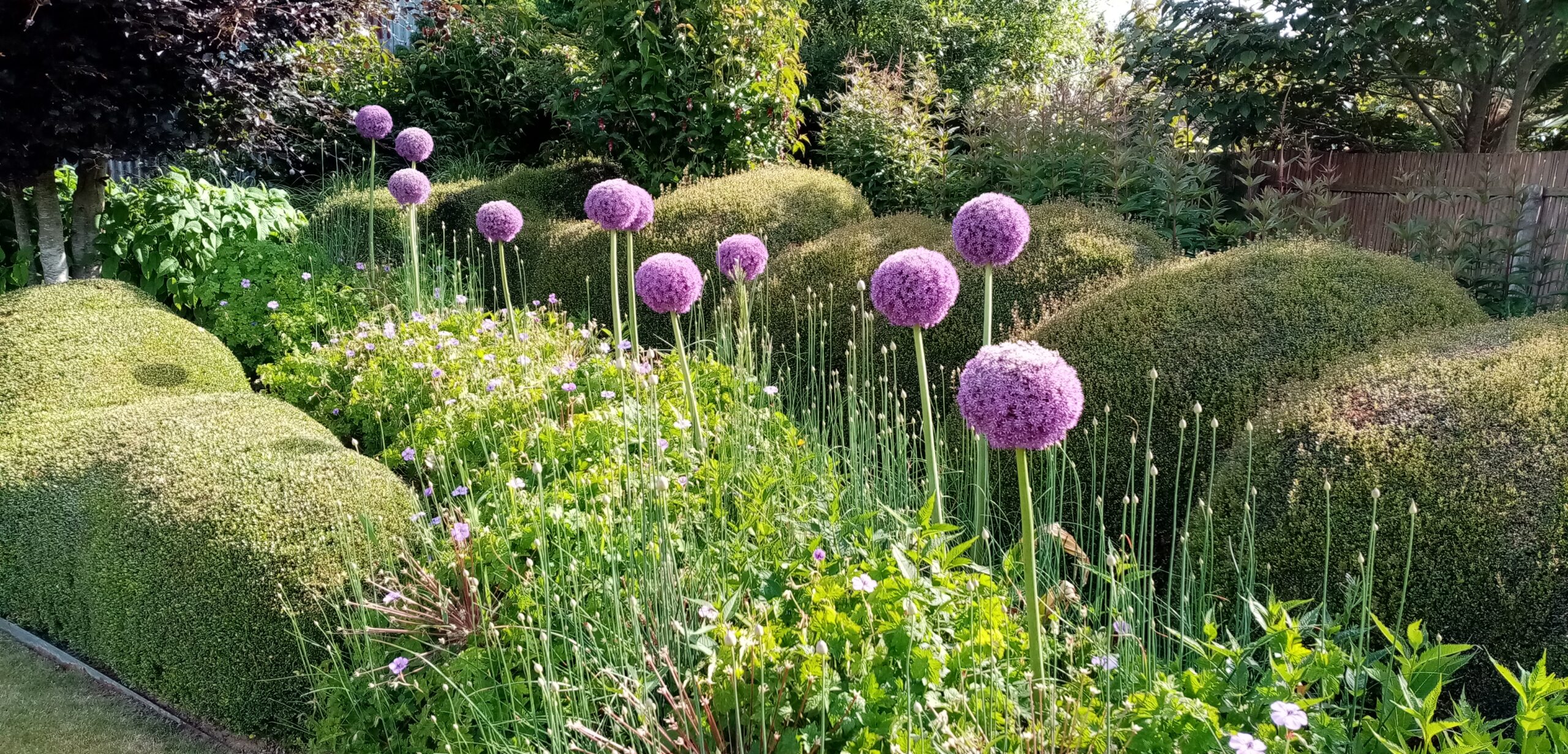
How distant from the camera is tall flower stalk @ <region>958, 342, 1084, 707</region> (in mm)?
1532

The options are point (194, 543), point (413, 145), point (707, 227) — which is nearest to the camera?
Answer: point (194, 543)

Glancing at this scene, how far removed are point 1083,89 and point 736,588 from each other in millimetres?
5247

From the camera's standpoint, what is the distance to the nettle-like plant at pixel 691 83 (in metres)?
6.58

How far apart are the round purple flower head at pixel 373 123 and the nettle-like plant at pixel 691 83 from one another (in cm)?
190

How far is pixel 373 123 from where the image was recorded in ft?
17.3

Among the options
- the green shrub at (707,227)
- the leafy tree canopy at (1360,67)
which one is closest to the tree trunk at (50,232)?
the green shrub at (707,227)

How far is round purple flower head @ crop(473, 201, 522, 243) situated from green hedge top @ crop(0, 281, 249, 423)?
4.84ft

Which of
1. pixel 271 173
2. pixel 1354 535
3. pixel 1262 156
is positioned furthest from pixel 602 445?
pixel 271 173

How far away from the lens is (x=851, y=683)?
177 centimetres

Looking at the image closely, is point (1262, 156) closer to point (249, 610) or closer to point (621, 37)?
point (621, 37)

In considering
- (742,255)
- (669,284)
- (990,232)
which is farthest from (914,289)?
(742,255)

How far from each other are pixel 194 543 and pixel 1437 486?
3.43 m

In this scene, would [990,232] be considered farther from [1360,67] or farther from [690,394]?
[1360,67]

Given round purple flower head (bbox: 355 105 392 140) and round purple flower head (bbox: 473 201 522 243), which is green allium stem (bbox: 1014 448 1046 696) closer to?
round purple flower head (bbox: 473 201 522 243)
